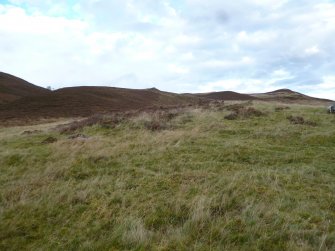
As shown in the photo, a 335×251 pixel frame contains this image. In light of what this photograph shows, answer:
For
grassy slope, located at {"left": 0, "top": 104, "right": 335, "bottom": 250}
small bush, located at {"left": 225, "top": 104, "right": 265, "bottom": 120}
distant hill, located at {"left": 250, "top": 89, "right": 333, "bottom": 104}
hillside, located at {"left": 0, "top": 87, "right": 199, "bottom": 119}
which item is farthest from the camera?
distant hill, located at {"left": 250, "top": 89, "right": 333, "bottom": 104}

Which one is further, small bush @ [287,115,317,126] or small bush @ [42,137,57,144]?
small bush @ [287,115,317,126]

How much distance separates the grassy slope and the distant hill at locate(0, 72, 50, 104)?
156ft

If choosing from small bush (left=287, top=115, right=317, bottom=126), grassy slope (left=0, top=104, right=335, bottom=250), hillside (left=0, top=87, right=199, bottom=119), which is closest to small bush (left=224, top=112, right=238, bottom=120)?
small bush (left=287, top=115, right=317, bottom=126)

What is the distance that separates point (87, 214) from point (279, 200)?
13.3 feet

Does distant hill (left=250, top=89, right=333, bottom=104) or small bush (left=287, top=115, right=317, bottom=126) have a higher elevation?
distant hill (left=250, top=89, right=333, bottom=104)

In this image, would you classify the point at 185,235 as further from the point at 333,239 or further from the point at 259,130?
the point at 259,130

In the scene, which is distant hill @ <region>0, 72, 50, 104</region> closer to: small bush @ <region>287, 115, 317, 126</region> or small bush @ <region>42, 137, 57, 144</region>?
small bush @ <region>42, 137, 57, 144</region>

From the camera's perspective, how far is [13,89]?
66.4 metres

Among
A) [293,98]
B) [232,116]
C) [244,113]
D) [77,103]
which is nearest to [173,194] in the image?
[232,116]

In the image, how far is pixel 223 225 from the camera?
20.4ft

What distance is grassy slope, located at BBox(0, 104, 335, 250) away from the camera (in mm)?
5904

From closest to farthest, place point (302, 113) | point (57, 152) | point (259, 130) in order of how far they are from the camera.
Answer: point (57, 152)
point (259, 130)
point (302, 113)

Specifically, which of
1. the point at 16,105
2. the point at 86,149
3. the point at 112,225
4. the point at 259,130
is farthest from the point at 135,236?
the point at 16,105

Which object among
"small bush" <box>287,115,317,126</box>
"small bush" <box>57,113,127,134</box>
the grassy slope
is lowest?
the grassy slope
